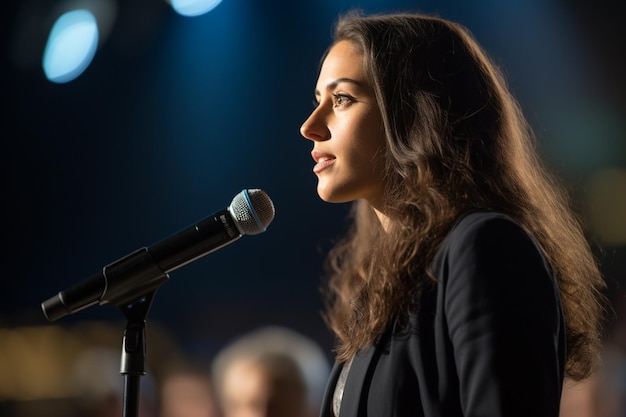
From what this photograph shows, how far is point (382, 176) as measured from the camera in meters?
1.50

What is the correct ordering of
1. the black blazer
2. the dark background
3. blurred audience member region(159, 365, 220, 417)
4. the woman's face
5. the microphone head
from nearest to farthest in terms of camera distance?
1. the black blazer
2. the microphone head
3. the woman's face
4. blurred audience member region(159, 365, 220, 417)
5. the dark background

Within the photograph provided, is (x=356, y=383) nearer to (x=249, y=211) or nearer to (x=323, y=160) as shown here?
(x=249, y=211)

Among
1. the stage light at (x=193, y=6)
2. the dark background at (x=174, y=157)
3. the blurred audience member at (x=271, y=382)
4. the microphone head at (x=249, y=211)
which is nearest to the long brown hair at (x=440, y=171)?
the microphone head at (x=249, y=211)

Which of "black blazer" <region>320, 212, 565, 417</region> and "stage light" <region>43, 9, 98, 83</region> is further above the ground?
"stage light" <region>43, 9, 98, 83</region>

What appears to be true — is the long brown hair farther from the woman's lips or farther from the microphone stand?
the microphone stand

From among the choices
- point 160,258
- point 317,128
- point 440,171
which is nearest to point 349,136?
point 317,128

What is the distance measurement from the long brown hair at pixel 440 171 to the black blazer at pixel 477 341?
7cm

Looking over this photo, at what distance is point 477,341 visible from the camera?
1.09 m

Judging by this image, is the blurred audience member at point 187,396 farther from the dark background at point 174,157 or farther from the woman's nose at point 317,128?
the woman's nose at point 317,128

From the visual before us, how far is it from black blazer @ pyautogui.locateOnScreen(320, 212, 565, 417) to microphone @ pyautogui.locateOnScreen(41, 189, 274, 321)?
32cm

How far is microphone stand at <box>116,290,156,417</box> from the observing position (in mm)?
1279

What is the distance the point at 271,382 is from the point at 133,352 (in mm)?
627

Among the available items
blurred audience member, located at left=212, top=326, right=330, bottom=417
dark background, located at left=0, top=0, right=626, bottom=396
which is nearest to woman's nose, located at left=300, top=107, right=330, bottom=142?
blurred audience member, located at left=212, top=326, right=330, bottom=417

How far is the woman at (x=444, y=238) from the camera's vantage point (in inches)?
43.0
